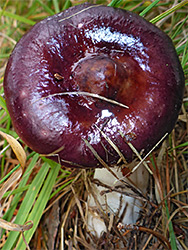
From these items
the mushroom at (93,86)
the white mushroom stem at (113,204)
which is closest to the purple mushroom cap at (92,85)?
the mushroom at (93,86)

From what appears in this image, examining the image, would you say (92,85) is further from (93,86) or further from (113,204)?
(113,204)

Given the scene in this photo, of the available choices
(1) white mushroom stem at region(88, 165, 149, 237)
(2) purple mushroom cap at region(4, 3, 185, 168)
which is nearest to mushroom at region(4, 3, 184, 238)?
(2) purple mushroom cap at region(4, 3, 185, 168)

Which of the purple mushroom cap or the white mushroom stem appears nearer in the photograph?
the purple mushroom cap

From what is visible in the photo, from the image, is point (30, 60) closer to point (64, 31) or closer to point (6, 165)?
point (64, 31)

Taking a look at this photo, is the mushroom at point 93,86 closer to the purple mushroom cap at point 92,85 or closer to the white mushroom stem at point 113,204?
the purple mushroom cap at point 92,85

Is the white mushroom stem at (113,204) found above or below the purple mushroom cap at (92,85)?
below

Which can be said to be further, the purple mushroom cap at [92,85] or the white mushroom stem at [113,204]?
the white mushroom stem at [113,204]

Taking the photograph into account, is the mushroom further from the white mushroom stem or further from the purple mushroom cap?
the white mushroom stem

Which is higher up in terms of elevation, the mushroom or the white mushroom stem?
the mushroom
